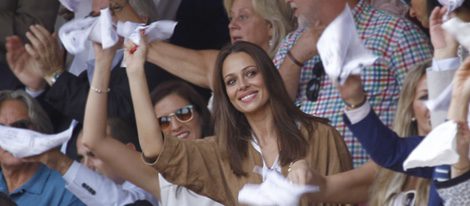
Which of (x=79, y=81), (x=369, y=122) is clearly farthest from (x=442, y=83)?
(x=79, y=81)

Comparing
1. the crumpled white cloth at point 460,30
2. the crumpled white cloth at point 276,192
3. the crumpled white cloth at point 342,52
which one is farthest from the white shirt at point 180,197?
the crumpled white cloth at point 460,30

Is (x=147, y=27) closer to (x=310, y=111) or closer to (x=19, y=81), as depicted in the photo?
(x=310, y=111)

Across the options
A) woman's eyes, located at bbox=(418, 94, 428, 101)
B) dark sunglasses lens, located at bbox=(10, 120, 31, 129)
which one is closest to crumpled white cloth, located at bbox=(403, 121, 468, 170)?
woman's eyes, located at bbox=(418, 94, 428, 101)

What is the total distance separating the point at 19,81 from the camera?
9078mm

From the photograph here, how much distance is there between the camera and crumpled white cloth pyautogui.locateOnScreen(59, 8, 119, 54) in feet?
23.8

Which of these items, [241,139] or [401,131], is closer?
[401,131]

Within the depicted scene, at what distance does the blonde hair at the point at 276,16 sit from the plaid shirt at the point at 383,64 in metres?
0.69

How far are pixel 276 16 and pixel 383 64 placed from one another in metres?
1.03

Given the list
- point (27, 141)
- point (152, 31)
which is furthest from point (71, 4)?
point (152, 31)

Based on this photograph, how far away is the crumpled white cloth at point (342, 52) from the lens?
5.89 meters

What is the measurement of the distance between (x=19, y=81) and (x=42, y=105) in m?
0.34

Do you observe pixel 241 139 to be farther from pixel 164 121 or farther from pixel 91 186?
pixel 91 186

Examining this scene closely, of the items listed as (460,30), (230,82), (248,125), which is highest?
(460,30)

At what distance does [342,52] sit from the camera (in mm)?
5980
